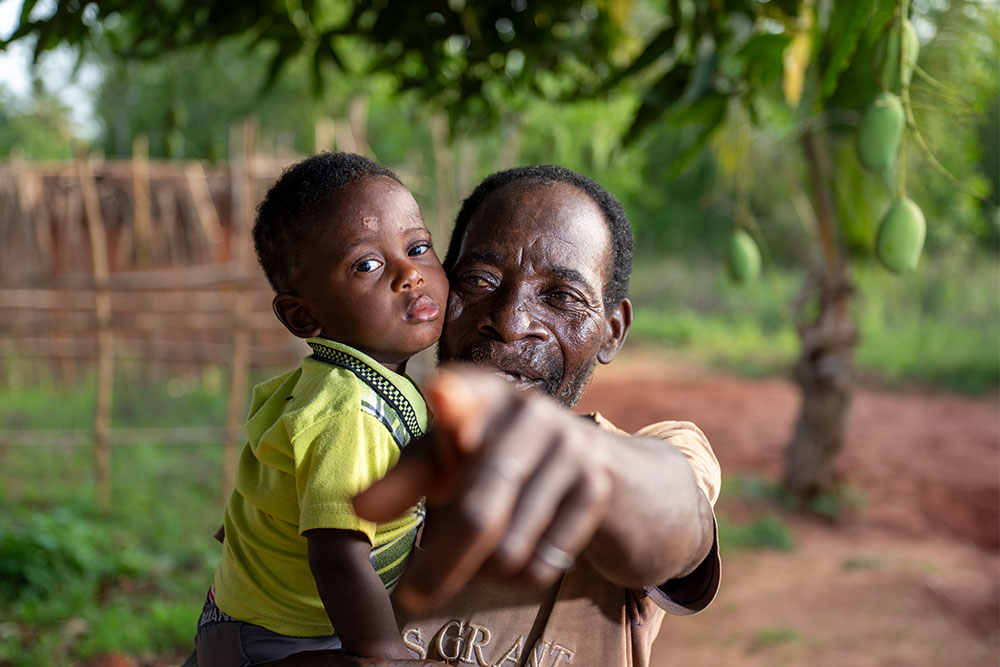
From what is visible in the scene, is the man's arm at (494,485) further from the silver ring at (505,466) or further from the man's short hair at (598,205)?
the man's short hair at (598,205)

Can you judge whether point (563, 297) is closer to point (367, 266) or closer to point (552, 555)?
point (367, 266)

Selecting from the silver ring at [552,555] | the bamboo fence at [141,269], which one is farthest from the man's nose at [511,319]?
the bamboo fence at [141,269]

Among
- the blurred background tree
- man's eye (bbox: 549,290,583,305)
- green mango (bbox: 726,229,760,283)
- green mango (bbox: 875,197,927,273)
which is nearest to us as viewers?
man's eye (bbox: 549,290,583,305)

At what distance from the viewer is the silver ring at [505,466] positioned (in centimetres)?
62

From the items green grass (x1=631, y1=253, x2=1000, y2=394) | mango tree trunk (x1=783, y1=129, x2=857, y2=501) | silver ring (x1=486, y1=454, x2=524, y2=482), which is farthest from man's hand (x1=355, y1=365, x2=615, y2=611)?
green grass (x1=631, y1=253, x2=1000, y2=394)

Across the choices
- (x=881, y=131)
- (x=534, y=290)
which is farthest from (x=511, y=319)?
(x=881, y=131)

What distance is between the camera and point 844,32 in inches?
67.1

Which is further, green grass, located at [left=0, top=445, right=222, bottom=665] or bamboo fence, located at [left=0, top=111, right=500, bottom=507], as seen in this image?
bamboo fence, located at [left=0, top=111, right=500, bottom=507]

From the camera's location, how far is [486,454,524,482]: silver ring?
0.62 metres

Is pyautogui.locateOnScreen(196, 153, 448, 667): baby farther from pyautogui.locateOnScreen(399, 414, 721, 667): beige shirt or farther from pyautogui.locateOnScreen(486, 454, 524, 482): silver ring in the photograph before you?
pyautogui.locateOnScreen(486, 454, 524, 482): silver ring

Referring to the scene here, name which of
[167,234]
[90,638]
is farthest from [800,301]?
[167,234]

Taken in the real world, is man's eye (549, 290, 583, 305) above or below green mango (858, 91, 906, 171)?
below

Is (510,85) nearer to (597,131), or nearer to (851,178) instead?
(851,178)

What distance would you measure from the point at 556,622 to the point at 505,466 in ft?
2.83
